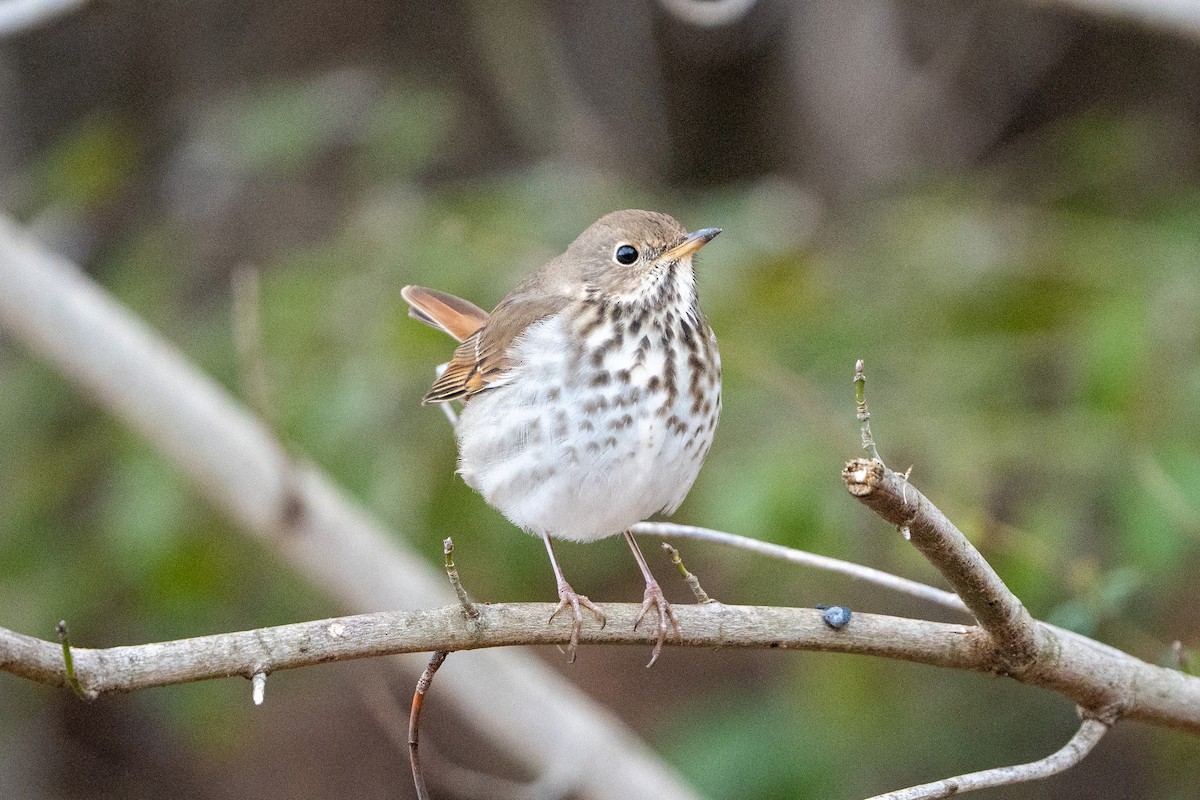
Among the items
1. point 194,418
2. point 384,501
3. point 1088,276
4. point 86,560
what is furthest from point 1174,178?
point 86,560

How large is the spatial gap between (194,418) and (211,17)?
9.13 ft

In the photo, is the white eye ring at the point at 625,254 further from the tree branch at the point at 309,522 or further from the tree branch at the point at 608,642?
the tree branch at the point at 309,522

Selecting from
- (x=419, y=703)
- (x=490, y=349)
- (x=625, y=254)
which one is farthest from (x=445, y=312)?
(x=419, y=703)

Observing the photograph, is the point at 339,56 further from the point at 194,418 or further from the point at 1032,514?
the point at 1032,514

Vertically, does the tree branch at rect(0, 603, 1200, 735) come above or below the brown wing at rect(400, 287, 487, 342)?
below

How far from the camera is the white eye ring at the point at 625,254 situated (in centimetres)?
248

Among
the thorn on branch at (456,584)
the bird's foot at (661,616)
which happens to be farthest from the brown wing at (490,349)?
the thorn on branch at (456,584)

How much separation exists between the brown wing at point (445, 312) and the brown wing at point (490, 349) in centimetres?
14

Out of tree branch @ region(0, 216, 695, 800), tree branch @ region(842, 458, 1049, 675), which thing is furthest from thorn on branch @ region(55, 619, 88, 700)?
tree branch @ region(0, 216, 695, 800)

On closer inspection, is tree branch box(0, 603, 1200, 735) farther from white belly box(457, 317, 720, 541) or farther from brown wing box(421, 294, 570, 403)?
brown wing box(421, 294, 570, 403)

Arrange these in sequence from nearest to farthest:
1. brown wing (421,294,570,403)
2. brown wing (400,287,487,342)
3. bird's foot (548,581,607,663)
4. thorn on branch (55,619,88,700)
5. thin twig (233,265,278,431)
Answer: thorn on branch (55,619,88,700)
bird's foot (548,581,607,663)
brown wing (421,294,570,403)
thin twig (233,265,278,431)
brown wing (400,287,487,342)

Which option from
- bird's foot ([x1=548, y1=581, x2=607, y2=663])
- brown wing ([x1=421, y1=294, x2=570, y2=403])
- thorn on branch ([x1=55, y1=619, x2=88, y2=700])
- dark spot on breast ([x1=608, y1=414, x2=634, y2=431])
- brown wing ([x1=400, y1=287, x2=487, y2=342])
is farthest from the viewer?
brown wing ([x1=400, y1=287, x2=487, y2=342])

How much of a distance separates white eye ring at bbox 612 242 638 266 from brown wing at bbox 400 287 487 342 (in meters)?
0.59

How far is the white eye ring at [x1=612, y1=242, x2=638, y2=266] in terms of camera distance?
97.7 inches
